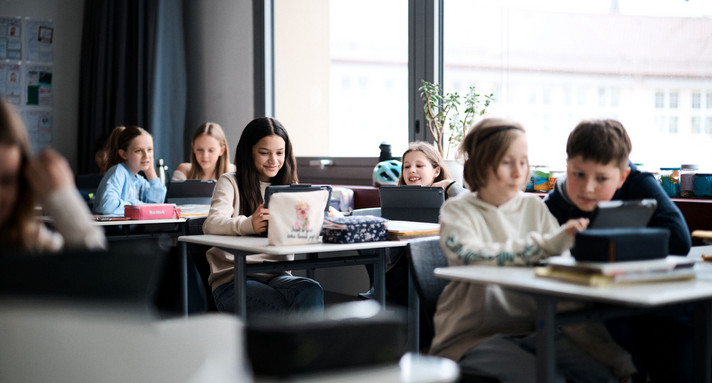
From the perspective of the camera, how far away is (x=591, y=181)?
87.8 inches

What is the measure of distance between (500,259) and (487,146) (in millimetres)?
338

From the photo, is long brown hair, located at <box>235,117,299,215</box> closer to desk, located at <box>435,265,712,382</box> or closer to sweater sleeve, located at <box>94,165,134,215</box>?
sweater sleeve, located at <box>94,165,134,215</box>

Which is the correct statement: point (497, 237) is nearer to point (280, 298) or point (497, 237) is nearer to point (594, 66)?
point (280, 298)

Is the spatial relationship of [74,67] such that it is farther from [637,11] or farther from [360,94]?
[637,11]

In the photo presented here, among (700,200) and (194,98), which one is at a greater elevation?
(194,98)

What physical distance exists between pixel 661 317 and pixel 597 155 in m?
0.54

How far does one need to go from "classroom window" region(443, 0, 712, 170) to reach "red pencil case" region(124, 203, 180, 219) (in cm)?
182

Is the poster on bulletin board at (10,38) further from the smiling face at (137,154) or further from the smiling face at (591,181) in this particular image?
the smiling face at (591,181)

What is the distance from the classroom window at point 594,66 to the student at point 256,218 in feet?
3.76

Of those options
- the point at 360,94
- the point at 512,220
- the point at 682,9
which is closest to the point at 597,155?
the point at 512,220

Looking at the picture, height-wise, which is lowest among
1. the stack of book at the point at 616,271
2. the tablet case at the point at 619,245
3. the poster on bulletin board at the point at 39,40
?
the stack of book at the point at 616,271

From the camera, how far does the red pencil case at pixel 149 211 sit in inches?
156

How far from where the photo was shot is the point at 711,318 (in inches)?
Result: 74.7

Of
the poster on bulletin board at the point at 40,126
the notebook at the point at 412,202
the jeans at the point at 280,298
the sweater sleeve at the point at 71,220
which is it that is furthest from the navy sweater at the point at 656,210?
the poster on bulletin board at the point at 40,126
